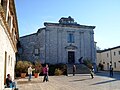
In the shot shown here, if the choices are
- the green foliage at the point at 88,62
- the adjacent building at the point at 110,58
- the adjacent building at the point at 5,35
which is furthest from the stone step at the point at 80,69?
the adjacent building at the point at 5,35

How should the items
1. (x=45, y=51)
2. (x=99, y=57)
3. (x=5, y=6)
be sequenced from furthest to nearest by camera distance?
1. (x=99, y=57)
2. (x=45, y=51)
3. (x=5, y=6)

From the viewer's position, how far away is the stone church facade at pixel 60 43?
37.0m

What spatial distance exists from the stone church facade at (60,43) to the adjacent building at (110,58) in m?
9.83

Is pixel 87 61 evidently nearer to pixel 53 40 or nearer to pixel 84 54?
pixel 84 54

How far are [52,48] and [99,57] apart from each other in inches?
921

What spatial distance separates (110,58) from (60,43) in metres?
17.9

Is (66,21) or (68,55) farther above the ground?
(66,21)

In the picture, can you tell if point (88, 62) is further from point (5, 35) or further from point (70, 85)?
point (5, 35)

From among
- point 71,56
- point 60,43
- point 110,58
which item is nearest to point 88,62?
point 71,56

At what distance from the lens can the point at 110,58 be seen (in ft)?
164

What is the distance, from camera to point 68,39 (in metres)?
38.6

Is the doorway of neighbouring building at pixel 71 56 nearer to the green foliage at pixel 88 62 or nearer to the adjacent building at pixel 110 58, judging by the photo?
the green foliage at pixel 88 62

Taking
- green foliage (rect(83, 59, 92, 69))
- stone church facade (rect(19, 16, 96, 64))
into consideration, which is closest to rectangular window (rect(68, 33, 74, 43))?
stone church facade (rect(19, 16, 96, 64))

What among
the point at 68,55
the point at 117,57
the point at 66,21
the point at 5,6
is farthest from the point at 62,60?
the point at 5,6
